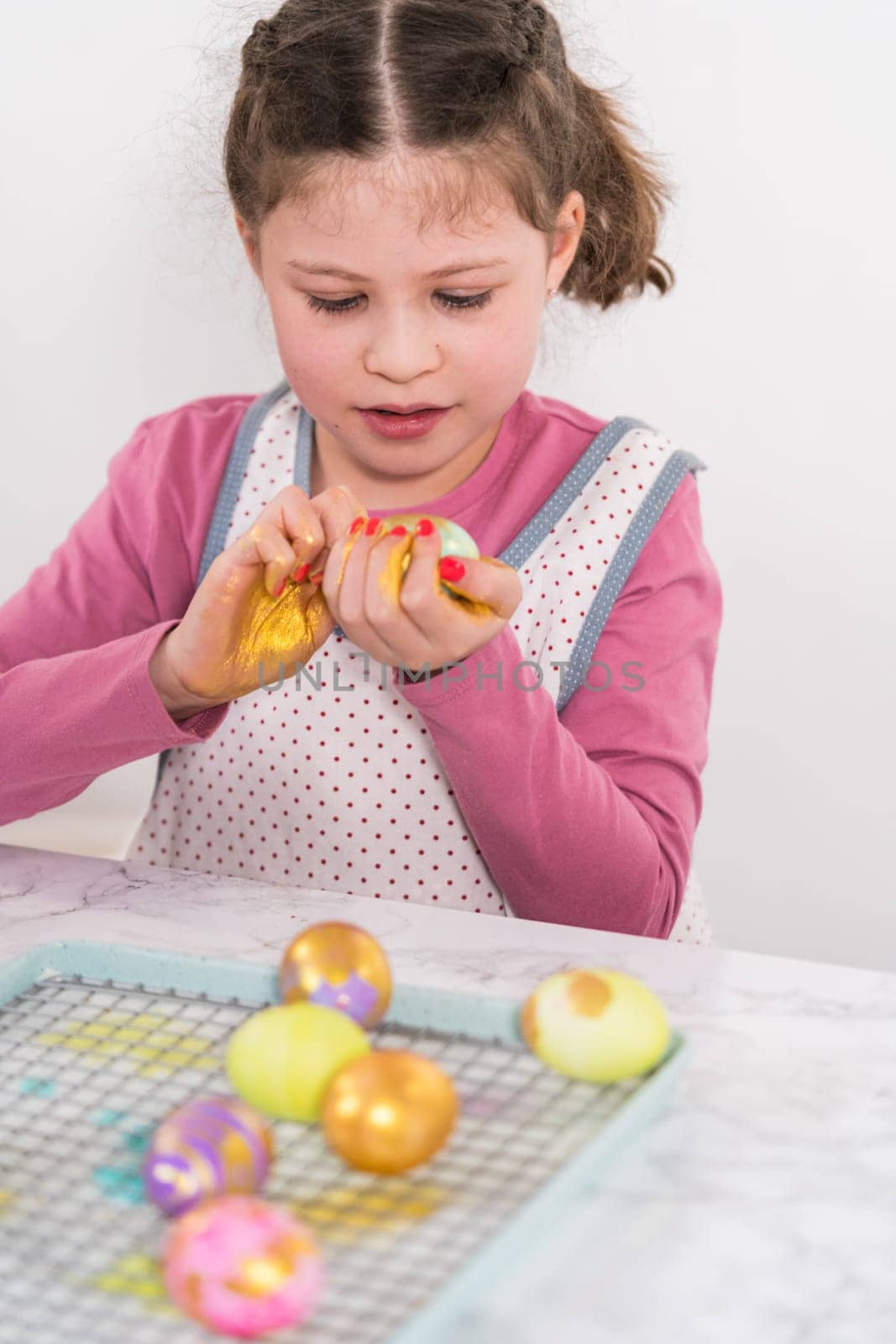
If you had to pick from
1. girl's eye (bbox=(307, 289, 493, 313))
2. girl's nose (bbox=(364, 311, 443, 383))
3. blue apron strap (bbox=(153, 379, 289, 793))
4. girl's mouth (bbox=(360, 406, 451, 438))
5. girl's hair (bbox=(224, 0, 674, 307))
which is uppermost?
girl's hair (bbox=(224, 0, 674, 307))

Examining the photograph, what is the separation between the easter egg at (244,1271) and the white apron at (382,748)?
2.09ft

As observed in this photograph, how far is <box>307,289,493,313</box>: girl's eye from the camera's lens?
0.97 m

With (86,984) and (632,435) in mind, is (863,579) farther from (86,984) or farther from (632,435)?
(86,984)

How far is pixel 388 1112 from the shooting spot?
53 cm

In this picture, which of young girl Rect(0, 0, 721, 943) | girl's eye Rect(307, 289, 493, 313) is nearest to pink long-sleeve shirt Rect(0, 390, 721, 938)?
young girl Rect(0, 0, 721, 943)

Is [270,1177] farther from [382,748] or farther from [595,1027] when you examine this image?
[382,748]

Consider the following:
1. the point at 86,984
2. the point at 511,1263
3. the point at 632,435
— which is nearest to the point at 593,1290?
the point at 511,1263

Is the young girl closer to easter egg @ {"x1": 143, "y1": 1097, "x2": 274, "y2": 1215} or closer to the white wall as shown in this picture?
the white wall

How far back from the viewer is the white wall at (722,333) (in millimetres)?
1362

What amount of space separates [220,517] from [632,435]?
33cm

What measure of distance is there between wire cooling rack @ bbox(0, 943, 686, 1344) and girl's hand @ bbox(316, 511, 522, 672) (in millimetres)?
211

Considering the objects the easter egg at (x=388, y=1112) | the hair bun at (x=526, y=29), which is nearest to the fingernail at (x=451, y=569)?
the easter egg at (x=388, y=1112)

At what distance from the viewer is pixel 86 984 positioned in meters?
0.70

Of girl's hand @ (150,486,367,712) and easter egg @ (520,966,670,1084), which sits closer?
easter egg @ (520,966,670,1084)
